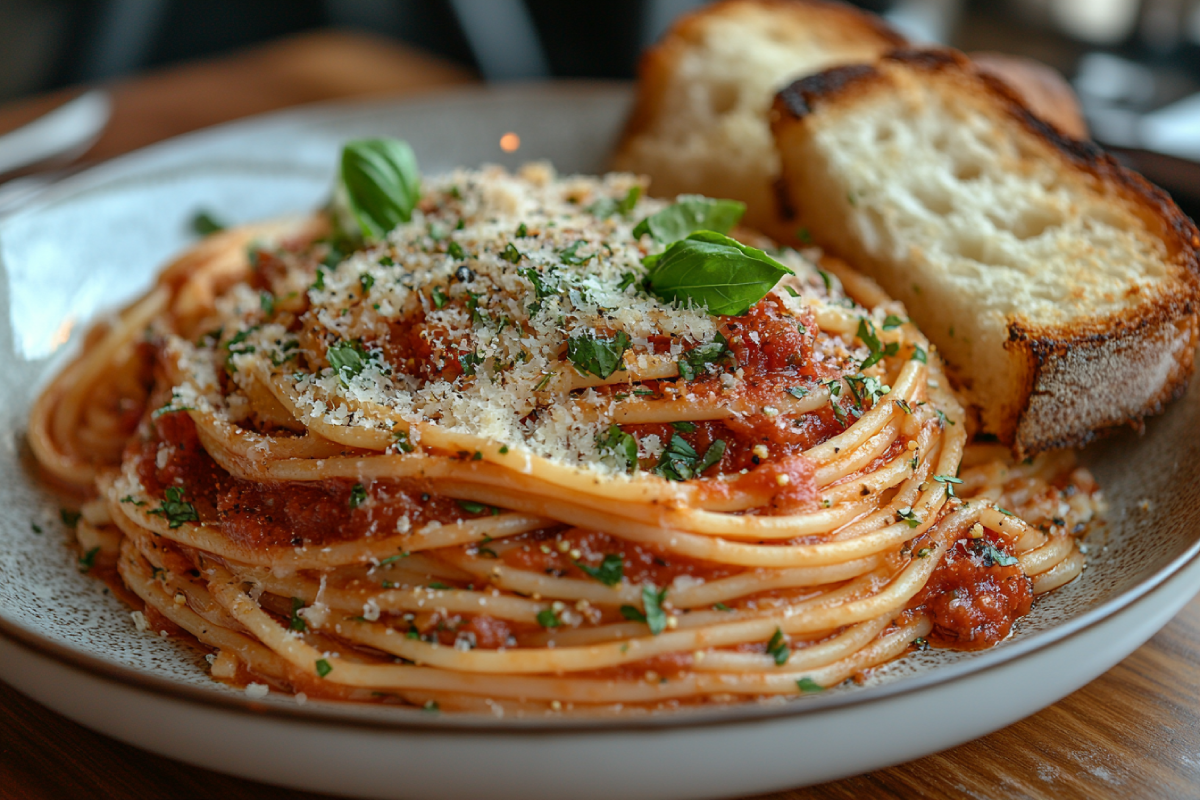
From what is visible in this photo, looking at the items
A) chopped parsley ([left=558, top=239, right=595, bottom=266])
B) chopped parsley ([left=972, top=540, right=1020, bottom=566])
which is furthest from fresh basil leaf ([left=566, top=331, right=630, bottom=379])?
chopped parsley ([left=972, top=540, right=1020, bottom=566])

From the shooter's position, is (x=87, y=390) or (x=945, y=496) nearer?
(x=945, y=496)

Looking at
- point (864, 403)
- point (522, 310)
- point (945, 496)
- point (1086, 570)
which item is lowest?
point (1086, 570)

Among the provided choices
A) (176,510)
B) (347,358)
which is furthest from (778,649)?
(176,510)

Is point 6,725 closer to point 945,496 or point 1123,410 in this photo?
point 945,496

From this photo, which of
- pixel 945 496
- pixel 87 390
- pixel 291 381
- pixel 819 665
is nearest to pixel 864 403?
pixel 945 496

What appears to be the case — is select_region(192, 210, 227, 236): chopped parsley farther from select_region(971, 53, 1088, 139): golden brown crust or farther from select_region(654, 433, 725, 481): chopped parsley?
select_region(971, 53, 1088, 139): golden brown crust

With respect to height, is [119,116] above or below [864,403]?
below

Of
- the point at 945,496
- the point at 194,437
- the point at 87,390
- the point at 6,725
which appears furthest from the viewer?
the point at 87,390
